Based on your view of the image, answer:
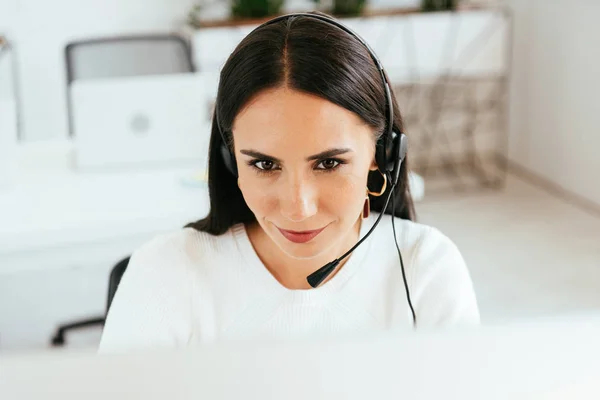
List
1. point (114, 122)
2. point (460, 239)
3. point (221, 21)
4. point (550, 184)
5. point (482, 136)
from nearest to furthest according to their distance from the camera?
point (114, 122) → point (460, 239) → point (221, 21) → point (550, 184) → point (482, 136)

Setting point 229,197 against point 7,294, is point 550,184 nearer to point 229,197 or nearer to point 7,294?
point 7,294

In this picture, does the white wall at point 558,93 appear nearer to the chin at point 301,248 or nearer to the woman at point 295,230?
the woman at point 295,230

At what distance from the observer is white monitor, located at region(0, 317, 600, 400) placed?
31cm

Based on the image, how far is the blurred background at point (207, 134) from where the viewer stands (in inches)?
65.8

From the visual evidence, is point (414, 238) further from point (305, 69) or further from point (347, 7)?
point (347, 7)

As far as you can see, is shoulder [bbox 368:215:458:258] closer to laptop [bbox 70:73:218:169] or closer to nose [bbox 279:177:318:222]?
nose [bbox 279:177:318:222]

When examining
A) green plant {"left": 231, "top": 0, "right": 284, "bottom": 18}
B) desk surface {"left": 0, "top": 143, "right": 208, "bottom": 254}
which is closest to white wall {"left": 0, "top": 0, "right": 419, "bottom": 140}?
green plant {"left": 231, "top": 0, "right": 284, "bottom": 18}

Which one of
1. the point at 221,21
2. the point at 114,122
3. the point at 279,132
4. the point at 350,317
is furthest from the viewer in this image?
the point at 221,21

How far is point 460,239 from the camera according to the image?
319cm

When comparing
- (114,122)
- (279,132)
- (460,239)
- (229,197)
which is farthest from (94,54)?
(279,132)

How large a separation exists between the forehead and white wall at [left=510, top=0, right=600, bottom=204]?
8.89 feet

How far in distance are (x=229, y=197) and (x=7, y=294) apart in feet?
3.56

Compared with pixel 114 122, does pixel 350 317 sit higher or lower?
lower

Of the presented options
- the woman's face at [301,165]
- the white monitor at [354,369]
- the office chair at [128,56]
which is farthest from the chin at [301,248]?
the office chair at [128,56]
